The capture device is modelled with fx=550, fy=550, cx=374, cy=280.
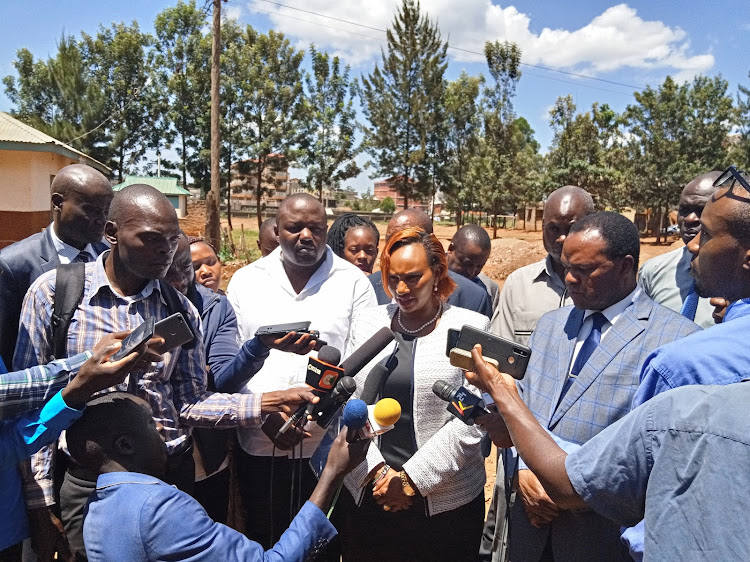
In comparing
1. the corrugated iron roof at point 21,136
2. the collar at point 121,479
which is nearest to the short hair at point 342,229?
the collar at point 121,479

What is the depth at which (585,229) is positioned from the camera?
248 centimetres

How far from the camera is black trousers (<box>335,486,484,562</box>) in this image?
2670 millimetres

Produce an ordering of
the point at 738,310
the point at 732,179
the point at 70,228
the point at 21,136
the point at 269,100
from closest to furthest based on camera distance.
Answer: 1. the point at 738,310
2. the point at 732,179
3. the point at 70,228
4. the point at 21,136
5. the point at 269,100

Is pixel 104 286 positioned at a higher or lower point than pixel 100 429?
higher

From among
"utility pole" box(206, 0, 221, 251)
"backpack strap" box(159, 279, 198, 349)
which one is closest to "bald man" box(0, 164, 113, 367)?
"backpack strap" box(159, 279, 198, 349)

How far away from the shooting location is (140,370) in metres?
2.17

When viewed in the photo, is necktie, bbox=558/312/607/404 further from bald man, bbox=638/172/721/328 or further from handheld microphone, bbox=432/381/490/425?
bald man, bbox=638/172/721/328

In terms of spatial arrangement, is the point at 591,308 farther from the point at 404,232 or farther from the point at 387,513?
the point at 387,513

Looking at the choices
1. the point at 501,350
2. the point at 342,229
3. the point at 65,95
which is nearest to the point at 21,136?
the point at 342,229

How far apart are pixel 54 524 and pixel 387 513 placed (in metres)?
1.44

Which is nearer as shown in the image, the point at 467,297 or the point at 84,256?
the point at 84,256

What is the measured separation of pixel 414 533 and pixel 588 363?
3.91 ft

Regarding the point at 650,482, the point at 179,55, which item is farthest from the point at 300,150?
the point at 650,482

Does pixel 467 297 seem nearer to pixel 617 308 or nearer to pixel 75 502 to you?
pixel 617 308
